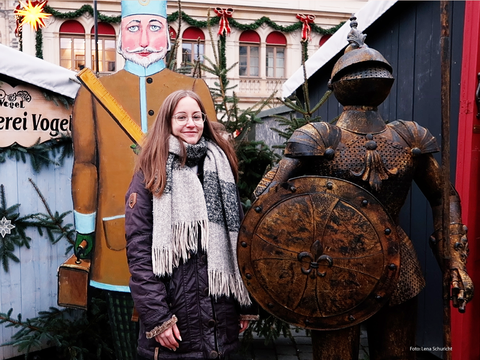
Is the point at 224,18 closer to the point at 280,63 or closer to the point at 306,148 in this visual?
the point at 280,63

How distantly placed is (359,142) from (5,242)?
258 cm

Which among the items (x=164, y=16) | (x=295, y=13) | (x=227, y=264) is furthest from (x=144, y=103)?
(x=295, y=13)

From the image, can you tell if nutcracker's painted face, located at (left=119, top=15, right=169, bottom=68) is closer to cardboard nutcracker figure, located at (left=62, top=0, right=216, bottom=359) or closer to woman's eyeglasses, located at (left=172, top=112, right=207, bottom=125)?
cardboard nutcracker figure, located at (left=62, top=0, right=216, bottom=359)

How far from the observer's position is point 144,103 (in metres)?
2.88

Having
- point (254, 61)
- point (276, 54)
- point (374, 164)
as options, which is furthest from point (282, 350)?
point (276, 54)

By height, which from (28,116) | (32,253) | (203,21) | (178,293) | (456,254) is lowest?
(32,253)

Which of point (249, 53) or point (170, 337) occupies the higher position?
point (249, 53)

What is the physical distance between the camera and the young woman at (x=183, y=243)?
5.84ft

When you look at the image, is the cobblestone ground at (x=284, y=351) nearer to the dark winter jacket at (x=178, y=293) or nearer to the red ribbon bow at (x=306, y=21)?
the dark winter jacket at (x=178, y=293)

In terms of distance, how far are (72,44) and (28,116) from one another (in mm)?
Result: 13830

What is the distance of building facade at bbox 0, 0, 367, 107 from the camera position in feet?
49.3

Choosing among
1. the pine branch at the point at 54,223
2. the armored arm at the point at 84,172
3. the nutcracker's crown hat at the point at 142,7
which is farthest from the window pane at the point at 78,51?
the armored arm at the point at 84,172

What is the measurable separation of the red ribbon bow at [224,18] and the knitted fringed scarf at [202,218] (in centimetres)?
1471

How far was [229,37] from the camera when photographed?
54.3 feet
